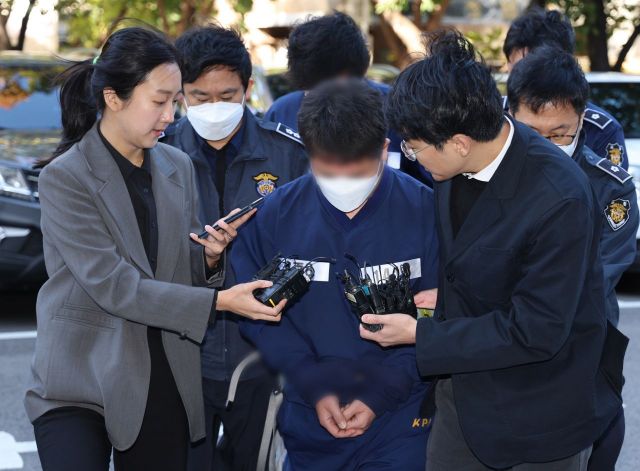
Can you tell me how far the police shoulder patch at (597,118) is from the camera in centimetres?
442

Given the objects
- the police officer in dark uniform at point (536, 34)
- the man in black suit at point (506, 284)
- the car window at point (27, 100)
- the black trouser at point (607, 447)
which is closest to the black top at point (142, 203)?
the man in black suit at point (506, 284)

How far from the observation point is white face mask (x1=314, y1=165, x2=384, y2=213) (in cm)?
299

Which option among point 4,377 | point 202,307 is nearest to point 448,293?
point 202,307

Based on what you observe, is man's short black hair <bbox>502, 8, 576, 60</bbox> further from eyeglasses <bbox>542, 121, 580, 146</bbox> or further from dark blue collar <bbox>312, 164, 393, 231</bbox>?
dark blue collar <bbox>312, 164, 393, 231</bbox>

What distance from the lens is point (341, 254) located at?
3.06 m

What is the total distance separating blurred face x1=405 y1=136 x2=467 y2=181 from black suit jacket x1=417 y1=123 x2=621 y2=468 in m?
0.10

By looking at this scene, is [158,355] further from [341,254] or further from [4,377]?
[4,377]

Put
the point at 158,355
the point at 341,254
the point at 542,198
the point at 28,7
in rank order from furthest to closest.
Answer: the point at 28,7 < the point at 158,355 < the point at 341,254 < the point at 542,198

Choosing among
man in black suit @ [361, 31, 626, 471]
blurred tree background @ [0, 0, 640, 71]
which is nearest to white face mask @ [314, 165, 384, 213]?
man in black suit @ [361, 31, 626, 471]

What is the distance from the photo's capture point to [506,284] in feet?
8.96

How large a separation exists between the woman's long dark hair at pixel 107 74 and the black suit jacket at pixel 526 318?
109 cm

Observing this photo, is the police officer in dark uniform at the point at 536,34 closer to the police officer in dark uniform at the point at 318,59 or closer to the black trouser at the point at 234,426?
the police officer in dark uniform at the point at 318,59

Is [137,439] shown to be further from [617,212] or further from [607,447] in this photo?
[617,212]

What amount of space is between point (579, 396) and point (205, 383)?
1622 millimetres
